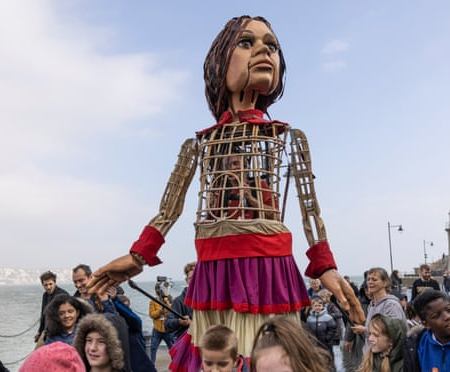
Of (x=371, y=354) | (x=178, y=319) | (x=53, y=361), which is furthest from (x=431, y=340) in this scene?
(x=178, y=319)

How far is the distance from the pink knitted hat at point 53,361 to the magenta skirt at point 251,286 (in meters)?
1.10

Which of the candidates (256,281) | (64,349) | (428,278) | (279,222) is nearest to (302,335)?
(64,349)

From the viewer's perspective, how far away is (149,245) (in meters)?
3.46

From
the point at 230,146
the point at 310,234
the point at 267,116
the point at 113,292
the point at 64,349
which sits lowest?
the point at 64,349

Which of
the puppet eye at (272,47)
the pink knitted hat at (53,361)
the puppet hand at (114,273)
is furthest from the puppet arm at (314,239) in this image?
the pink knitted hat at (53,361)

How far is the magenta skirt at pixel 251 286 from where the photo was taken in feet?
10.2

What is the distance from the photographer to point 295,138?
361 cm

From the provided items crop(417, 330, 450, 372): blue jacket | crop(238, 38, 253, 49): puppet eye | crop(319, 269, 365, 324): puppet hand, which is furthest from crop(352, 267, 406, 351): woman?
crop(238, 38, 253, 49): puppet eye

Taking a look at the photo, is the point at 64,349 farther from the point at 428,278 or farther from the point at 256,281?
the point at 428,278

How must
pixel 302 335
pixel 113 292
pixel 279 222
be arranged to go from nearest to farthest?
pixel 302 335, pixel 279 222, pixel 113 292

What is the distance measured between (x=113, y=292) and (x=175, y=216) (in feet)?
2.33

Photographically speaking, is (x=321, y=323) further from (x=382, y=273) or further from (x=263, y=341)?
(x=263, y=341)

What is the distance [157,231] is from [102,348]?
752mm

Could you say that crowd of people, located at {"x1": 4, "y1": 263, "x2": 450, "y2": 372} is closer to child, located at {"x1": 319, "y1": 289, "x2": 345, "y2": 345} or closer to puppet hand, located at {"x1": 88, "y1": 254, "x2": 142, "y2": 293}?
puppet hand, located at {"x1": 88, "y1": 254, "x2": 142, "y2": 293}
